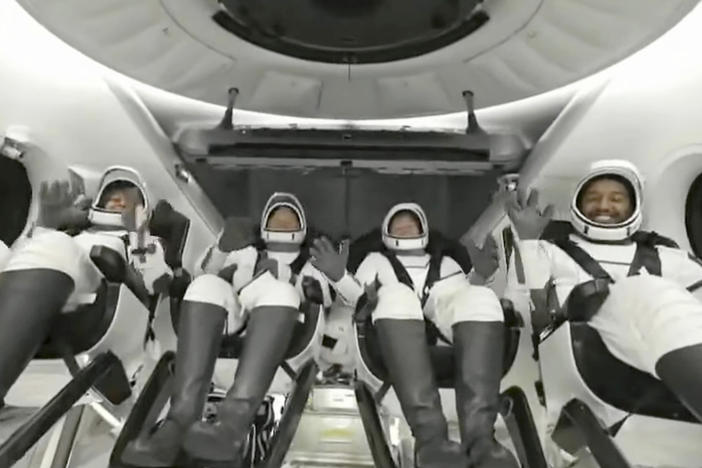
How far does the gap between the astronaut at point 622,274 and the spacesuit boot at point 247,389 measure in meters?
0.72

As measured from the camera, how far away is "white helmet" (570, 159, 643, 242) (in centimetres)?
245

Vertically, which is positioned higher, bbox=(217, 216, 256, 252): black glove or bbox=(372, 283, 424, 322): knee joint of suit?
bbox=(217, 216, 256, 252): black glove

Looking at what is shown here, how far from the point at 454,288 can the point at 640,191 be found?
25.5 inches

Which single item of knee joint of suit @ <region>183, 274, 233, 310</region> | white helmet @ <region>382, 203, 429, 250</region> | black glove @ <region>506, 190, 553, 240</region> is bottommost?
knee joint of suit @ <region>183, 274, 233, 310</region>

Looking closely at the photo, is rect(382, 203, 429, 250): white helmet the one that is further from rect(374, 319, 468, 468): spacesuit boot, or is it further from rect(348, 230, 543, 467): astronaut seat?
rect(374, 319, 468, 468): spacesuit boot

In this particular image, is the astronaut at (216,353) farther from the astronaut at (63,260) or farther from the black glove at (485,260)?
the black glove at (485,260)

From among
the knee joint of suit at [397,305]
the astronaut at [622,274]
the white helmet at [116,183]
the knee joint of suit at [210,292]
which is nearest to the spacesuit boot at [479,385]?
the knee joint of suit at [397,305]

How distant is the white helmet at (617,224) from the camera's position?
245 cm

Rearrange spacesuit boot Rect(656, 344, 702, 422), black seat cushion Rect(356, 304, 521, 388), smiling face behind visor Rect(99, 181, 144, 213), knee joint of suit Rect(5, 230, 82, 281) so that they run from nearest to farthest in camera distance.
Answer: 1. spacesuit boot Rect(656, 344, 702, 422)
2. knee joint of suit Rect(5, 230, 82, 281)
3. black seat cushion Rect(356, 304, 521, 388)
4. smiling face behind visor Rect(99, 181, 144, 213)

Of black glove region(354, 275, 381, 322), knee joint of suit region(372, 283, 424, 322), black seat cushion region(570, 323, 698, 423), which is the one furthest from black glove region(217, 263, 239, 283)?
black seat cushion region(570, 323, 698, 423)

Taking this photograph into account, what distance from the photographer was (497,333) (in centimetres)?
215

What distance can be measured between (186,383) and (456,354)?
27.5 inches

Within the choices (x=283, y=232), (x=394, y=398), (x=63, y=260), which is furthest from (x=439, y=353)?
(x=63, y=260)

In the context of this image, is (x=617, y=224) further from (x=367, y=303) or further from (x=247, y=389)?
(x=247, y=389)
